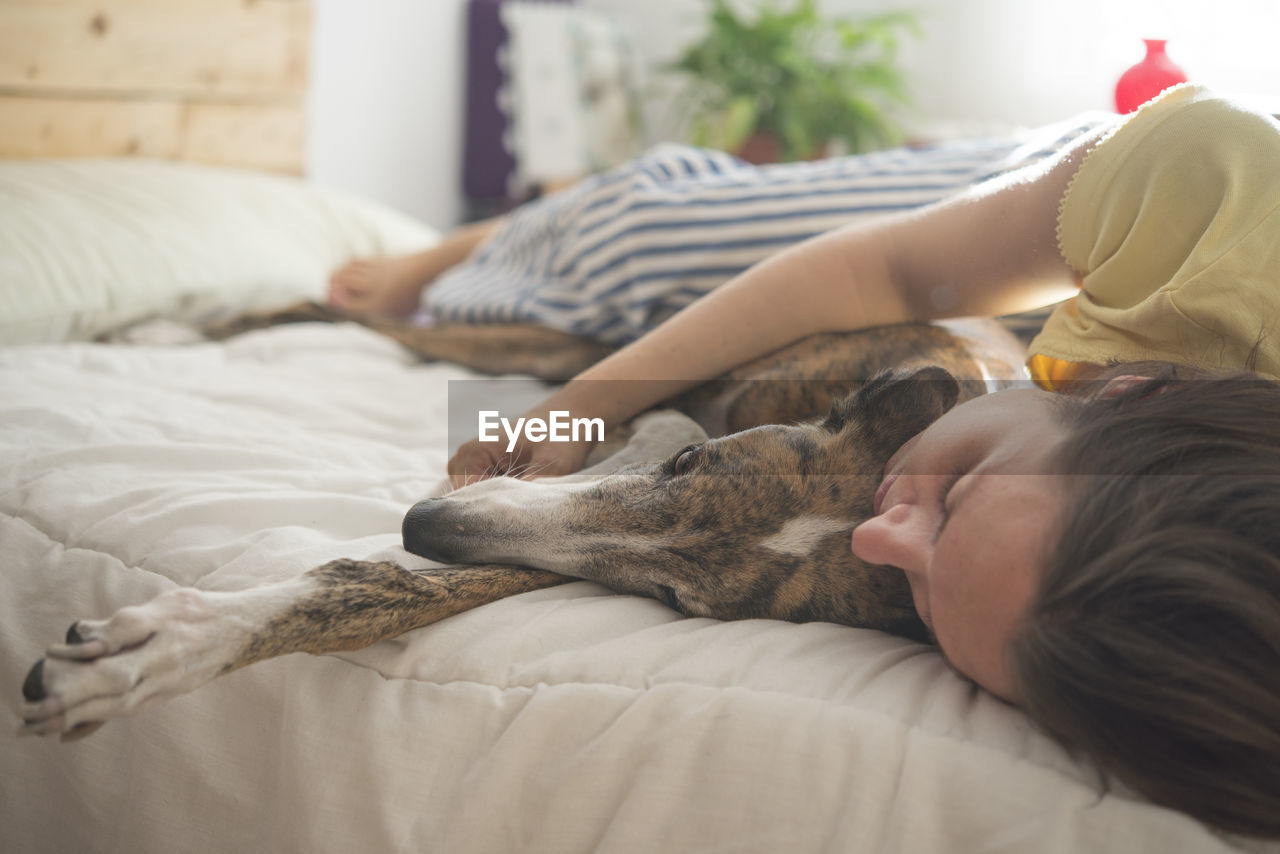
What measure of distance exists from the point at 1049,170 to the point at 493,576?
0.87 m

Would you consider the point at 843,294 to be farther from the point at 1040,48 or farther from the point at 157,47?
the point at 1040,48

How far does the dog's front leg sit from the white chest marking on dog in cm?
29

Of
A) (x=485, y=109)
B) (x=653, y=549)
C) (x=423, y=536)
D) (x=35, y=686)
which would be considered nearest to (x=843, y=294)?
(x=653, y=549)

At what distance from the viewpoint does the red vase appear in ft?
5.82

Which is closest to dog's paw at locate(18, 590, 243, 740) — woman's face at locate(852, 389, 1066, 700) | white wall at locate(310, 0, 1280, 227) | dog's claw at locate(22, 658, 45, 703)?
dog's claw at locate(22, 658, 45, 703)

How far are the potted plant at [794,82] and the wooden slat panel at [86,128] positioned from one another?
2.56m

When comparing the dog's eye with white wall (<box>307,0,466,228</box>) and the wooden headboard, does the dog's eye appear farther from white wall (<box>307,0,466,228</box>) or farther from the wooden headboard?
white wall (<box>307,0,466,228</box>)

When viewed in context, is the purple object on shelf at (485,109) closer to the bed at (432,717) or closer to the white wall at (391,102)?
the white wall at (391,102)

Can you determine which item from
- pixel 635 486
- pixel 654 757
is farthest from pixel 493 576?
pixel 654 757

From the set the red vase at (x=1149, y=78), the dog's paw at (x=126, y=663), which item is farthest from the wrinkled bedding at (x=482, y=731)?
the red vase at (x=1149, y=78)

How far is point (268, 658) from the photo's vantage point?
0.92m

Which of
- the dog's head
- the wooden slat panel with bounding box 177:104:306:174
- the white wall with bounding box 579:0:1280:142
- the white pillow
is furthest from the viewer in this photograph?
the white wall with bounding box 579:0:1280:142

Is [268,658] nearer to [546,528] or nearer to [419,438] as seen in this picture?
[546,528]

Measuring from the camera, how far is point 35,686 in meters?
0.76
